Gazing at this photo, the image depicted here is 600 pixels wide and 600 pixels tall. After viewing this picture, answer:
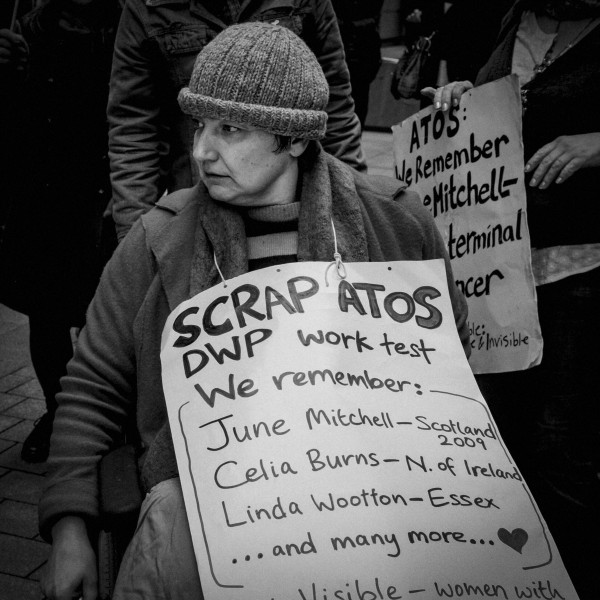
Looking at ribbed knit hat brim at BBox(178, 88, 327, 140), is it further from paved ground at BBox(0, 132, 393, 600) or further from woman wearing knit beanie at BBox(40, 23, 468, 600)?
paved ground at BBox(0, 132, 393, 600)

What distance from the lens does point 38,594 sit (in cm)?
280

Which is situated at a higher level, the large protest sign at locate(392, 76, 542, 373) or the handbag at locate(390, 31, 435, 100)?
the handbag at locate(390, 31, 435, 100)

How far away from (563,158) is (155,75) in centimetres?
127

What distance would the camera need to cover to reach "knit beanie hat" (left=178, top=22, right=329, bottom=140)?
1.97m

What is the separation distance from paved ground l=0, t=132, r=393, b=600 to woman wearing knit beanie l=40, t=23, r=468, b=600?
3.70ft

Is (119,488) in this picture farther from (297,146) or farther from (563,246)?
(563,246)

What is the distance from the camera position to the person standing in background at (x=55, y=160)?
3.13 m

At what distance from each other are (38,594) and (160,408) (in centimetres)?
118

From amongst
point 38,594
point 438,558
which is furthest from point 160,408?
point 38,594

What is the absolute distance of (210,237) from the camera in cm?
201

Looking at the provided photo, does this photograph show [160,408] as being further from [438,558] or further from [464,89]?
[464,89]

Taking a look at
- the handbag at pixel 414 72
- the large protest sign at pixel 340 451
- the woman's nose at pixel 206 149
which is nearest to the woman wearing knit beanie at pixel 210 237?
the woman's nose at pixel 206 149

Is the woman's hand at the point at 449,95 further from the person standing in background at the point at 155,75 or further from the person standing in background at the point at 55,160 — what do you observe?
the person standing in background at the point at 55,160

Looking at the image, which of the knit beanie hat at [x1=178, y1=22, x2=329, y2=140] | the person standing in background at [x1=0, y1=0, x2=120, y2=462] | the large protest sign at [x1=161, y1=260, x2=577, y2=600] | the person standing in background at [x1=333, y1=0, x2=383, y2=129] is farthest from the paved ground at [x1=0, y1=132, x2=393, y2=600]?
the person standing in background at [x1=333, y1=0, x2=383, y2=129]
